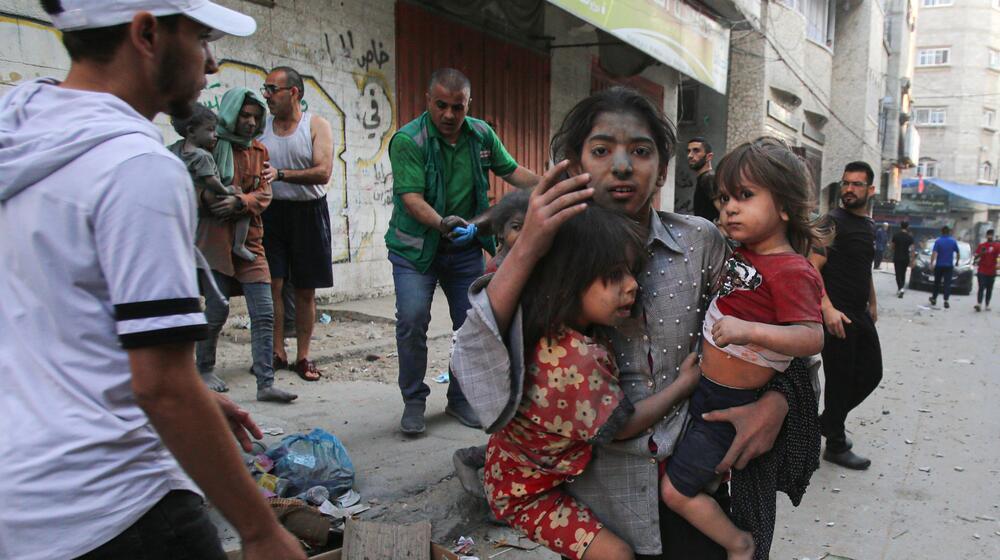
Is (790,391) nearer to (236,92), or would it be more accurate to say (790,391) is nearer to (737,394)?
(737,394)

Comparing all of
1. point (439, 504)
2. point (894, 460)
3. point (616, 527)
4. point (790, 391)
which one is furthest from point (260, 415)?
point (894, 460)

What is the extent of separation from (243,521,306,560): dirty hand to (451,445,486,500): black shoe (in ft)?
6.38

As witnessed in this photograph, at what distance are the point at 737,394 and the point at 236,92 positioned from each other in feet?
11.7

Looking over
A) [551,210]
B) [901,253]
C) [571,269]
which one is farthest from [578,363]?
[901,253]

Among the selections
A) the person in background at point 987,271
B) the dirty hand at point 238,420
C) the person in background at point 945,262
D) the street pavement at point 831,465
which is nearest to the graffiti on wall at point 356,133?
the street pavement at point 831,465

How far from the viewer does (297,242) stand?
4770 mm

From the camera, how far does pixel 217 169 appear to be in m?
4.02

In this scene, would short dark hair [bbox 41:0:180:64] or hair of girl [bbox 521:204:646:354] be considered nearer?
short dark hair [bbox 41:0:180:64]

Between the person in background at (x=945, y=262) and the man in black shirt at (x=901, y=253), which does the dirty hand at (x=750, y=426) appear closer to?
the person in background at (x=945, y=262)

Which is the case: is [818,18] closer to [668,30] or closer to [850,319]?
[668,30]

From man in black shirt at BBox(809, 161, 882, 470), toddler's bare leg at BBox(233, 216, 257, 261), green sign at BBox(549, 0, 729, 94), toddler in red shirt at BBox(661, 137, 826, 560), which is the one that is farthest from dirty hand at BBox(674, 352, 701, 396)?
green sign at BBox(549, 0, 729, 94)

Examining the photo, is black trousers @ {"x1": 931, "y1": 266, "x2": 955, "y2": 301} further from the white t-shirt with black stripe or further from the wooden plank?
the white t-shirt with black stripe

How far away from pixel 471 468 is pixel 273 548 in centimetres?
201

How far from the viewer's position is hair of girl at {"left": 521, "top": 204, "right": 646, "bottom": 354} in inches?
56.4
